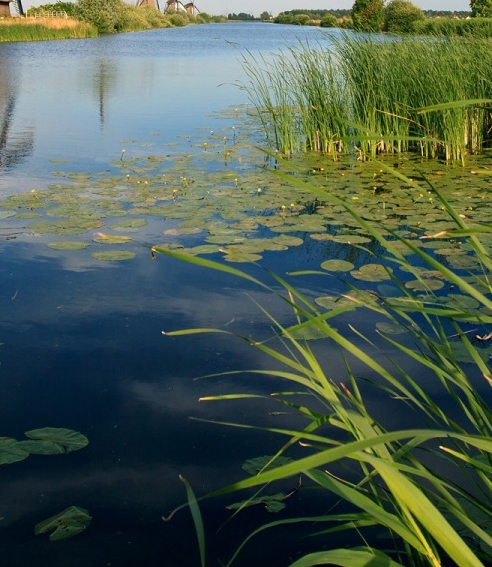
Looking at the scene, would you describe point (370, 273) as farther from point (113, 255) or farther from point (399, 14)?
point (399, 14)

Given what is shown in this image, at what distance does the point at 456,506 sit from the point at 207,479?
2.85ft

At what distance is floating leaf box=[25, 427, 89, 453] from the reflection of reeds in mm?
4039

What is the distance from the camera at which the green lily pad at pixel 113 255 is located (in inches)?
137

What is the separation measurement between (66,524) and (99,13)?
35287 millimetres

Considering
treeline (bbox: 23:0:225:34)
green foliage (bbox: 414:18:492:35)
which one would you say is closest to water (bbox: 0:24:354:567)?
green foliage (bbox: 414:18:492:35)

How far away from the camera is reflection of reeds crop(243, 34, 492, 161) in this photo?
566cm

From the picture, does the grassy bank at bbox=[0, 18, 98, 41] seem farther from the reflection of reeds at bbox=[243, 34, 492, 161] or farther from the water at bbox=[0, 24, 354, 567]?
the water at bbox=[0, 24, 354, 567]

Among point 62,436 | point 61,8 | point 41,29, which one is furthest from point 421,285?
point 61,8

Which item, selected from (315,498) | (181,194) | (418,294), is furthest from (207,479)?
(181,194)

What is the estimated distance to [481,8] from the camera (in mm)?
28281

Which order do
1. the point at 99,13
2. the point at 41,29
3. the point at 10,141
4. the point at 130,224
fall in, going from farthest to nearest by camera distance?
the point at 99,13 < the point at 41,29 < the point at 10,141 < the point at 130,224

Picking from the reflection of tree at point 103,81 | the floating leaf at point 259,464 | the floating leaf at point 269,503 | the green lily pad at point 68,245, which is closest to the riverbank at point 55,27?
the reflection of tree at point 103,81

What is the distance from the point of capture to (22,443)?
75.9 inches

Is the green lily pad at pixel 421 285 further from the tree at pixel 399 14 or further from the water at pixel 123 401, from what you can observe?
the tree at pixel 399 14
